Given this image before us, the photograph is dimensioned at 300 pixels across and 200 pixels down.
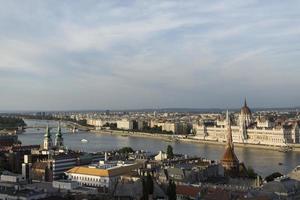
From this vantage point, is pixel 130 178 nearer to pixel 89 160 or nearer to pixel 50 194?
pixel 50 194

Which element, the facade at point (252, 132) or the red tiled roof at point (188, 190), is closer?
the red tiled roof at point (188, 190)

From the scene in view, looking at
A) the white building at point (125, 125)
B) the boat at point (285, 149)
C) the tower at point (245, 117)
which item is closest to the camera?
the boat at point (285, 149)

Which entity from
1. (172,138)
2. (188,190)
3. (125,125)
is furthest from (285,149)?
(125,125)

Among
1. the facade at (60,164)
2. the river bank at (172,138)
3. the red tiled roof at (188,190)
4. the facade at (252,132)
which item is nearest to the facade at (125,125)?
the river bank at (172,138)

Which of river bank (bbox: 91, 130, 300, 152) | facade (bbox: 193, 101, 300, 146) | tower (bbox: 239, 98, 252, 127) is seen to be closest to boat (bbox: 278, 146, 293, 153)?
river bank (bbox: 91, 130, 300, 152)

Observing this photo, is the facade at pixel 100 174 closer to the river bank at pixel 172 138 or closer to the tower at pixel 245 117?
the river bank at pixel 172 138

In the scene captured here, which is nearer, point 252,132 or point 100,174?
point 100,174

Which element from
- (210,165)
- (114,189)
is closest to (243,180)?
(210,165)

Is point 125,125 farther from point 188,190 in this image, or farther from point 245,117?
point 188,190
